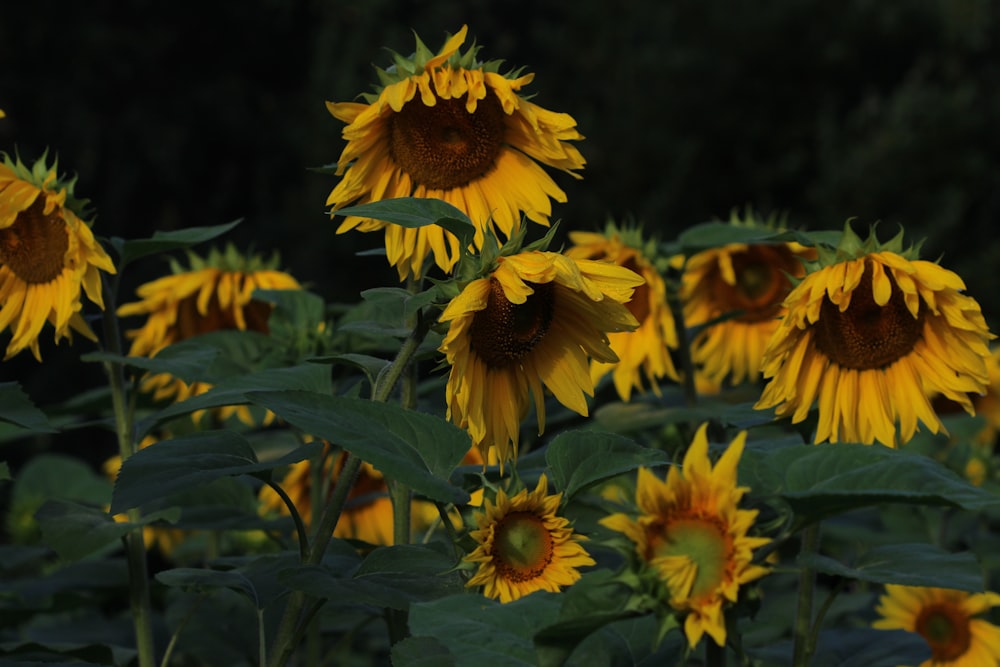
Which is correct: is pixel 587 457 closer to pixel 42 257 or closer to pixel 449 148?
pixel 449 148

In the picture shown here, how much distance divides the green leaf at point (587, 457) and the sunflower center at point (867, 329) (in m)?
0.31

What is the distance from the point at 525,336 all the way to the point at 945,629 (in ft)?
2.60

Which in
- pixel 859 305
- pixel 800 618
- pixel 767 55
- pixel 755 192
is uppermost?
pixel 859 305

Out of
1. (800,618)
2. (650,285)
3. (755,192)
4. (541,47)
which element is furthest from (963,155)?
(800,618)

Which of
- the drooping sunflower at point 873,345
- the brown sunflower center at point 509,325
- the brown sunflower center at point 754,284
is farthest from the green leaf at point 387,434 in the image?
the brown sunflower center at point 754,284

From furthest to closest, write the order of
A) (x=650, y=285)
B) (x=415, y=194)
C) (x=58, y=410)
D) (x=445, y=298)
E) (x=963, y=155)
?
(x=963, y=155), (x=650, y=285), (x=58, y=410), (x=415, y=194), (x=445, y=298)

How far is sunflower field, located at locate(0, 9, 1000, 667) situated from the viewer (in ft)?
2.70

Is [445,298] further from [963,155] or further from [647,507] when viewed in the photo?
[963,155]

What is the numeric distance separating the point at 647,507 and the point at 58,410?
1013 millimetres

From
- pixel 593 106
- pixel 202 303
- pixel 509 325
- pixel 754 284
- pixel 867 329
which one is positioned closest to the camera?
pixel 509 325

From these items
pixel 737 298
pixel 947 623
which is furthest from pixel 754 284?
pixel 947 623

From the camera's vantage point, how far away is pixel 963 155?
A: 9.12 meters

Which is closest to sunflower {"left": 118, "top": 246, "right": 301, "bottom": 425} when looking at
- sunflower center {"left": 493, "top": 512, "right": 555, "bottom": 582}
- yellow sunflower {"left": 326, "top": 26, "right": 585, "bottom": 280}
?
yellow sunflower {"left": 326, "top": 26, "right": 585, "bottom": 280}

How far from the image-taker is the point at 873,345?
125 cm
